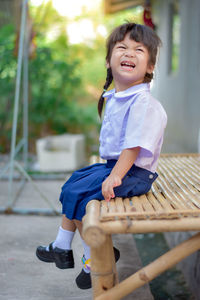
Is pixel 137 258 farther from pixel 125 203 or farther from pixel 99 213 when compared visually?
pixel 99 213

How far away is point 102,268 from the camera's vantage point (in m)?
1.47

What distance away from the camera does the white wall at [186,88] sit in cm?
480

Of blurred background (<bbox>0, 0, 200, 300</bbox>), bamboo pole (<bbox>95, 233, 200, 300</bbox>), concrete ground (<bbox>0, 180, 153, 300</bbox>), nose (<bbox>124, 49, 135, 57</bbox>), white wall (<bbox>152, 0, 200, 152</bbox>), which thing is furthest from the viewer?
white wall (<bbox>152, 0, 200, 152</bbox>)

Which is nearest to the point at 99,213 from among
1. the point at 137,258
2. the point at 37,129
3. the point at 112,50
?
the point at 112,50

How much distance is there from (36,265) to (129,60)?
125 cm

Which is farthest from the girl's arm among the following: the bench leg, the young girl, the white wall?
the white wall

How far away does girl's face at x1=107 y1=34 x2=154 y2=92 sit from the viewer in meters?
1.69

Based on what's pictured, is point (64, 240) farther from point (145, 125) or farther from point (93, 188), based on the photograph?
point (145, 125)

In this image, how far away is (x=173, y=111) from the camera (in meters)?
6.73

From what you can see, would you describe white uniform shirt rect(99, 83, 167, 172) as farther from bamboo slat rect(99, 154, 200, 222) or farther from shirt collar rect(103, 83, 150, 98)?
bamboo slat rect(99, 154, 200, 222)

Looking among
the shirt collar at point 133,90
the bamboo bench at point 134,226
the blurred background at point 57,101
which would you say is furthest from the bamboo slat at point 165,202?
the blurred background at point 57,101

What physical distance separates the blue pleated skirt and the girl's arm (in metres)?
0.06

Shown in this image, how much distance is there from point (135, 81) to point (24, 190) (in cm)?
260

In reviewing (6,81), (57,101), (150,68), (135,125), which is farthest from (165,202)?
(57,101)
